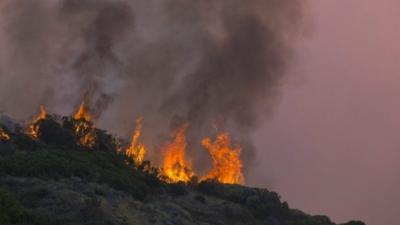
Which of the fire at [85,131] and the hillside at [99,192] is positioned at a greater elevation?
the fire at [85,131]

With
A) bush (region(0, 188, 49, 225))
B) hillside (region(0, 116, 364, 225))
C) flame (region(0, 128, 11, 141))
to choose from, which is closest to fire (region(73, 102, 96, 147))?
hillside (region(0, 116, 364, 225))

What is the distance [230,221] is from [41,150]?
25.9 metres

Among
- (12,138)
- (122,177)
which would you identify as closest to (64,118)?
(12,138)

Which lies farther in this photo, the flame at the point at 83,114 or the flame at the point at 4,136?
the flame at the point at 83,114

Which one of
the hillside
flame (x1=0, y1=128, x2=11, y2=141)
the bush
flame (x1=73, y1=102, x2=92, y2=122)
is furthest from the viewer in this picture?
flame (x1=73, y1=102, x2=92, y2=122)

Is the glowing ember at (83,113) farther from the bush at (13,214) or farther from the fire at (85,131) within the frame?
the bush at (13,214)

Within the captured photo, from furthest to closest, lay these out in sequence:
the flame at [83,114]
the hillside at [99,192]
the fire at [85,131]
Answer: the flame at [83,114], the fire at [85,131], the hillside at [99,192]

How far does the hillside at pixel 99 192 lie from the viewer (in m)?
59.6

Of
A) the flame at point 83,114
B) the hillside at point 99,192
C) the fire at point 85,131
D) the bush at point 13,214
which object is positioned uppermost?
the flame at point 83,114

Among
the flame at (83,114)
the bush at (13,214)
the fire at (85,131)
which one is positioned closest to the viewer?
the bush at (13,214)

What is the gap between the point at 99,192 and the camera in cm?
6962

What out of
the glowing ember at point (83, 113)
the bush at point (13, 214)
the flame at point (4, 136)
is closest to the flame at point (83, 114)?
the glowing ember at point (83, 113)

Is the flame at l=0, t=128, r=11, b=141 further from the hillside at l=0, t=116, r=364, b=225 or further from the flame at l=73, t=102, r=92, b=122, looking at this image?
the flame at l=73, t=102, r=92, b=122

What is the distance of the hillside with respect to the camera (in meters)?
59.6
